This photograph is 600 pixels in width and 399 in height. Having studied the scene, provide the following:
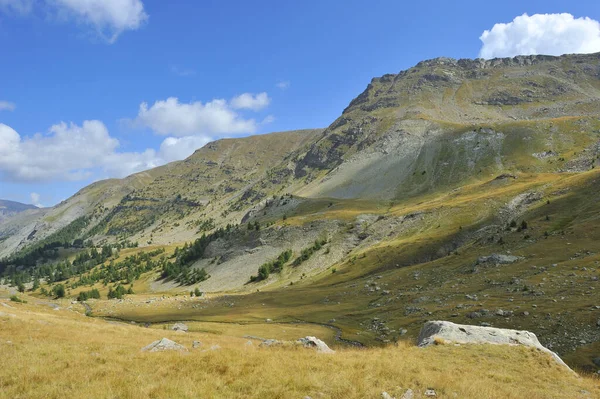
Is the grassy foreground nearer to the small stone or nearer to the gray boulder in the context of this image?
the small stone

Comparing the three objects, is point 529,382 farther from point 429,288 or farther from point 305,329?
point 429,288

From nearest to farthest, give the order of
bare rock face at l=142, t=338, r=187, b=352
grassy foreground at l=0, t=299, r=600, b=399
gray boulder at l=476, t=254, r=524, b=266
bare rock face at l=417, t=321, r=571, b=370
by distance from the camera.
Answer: grassy foreground at l=0, t=299, r=600, b=399 → bare rock face at l=142, t=338, r=187, b=352 → bare rock face at l=417, t=321, r=571, b=370 → gray boulder at l=476, t=254, r=524, b=266

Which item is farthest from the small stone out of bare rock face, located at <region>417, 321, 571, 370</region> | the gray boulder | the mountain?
the gray boulder

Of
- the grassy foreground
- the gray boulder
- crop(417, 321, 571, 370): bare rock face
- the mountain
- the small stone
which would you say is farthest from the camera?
the gray boulder

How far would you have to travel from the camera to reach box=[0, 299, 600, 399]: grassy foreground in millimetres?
12391

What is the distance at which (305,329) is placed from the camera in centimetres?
4562

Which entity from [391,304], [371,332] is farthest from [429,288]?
[371,332]

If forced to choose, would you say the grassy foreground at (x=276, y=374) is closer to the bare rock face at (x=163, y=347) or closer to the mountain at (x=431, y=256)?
the bare rock face at (x=163, y=347)

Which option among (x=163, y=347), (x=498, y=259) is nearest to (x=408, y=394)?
(x=163, y=347)

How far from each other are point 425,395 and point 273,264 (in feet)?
333

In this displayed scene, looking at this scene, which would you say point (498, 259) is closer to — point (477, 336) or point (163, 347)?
point (477, 336)

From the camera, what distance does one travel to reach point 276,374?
13750 mm

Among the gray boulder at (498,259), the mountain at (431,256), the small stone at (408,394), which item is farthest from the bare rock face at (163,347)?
the gray boulder at (498,259)

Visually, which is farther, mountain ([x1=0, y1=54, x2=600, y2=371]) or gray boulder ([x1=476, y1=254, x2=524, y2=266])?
gray boulder ([x1=476, y1=254, x2=524, y2=266])
